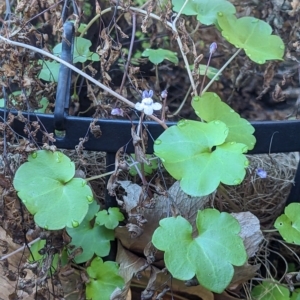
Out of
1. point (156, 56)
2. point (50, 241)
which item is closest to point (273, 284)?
point (50, 241)

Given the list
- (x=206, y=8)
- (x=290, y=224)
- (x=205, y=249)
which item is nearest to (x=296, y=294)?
(x=290, y=224)

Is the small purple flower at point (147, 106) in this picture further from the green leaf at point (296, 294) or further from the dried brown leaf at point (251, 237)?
the green leaf at point (296, 294)

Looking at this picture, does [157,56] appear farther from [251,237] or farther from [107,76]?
[251,237]

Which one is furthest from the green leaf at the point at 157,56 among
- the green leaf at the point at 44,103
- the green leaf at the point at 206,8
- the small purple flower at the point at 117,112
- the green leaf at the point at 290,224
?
the green leaf at the point at 290,224

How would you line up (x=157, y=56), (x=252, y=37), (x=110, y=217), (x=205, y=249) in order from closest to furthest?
(x=205, y=249), (x=110, y=217), (x=252, y=37), (x=157, y=56)

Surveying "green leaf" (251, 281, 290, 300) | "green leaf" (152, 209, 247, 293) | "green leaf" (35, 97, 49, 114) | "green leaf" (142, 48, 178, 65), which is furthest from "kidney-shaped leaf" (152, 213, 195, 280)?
"green leaf" (142, 48, 178, 65)

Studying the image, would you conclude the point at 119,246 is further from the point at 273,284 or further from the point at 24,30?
the point at 24,30

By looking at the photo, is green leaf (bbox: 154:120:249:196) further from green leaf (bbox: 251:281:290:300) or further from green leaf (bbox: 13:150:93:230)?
green leaf (bbox: 251:281:290:300)
